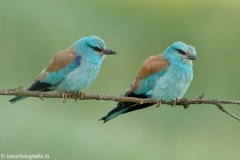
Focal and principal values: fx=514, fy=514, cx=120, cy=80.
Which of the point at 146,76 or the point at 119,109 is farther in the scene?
the point at 146,76

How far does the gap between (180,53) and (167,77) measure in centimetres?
24

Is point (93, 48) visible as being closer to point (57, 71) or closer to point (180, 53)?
point (57, 71)

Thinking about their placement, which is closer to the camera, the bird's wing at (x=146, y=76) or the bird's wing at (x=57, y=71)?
the bird's wing at (x=57, y=71)

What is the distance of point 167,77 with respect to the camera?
14.6 ft

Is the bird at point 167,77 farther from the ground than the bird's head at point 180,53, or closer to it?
closer to it

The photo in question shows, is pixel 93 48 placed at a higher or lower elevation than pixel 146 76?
higher

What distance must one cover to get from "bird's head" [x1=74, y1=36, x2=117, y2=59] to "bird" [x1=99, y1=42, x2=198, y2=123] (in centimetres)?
44

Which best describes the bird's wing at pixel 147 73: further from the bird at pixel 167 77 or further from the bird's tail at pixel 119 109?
the bird's tail at pixel 119 109

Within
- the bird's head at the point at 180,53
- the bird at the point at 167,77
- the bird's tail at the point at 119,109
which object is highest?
the bird's head at the point at 180,53

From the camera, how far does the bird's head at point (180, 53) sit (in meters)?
4.41

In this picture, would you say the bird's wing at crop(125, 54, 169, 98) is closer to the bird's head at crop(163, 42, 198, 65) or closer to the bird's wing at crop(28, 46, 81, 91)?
the bird's head at crop(163, 42, 198, 65)

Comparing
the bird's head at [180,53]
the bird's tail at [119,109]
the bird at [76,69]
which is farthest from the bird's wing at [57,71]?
the bird's head at [180,53]

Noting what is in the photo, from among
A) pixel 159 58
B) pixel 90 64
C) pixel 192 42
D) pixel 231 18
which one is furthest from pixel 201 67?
pixel 90 64

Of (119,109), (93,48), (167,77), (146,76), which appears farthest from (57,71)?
(167,77)
